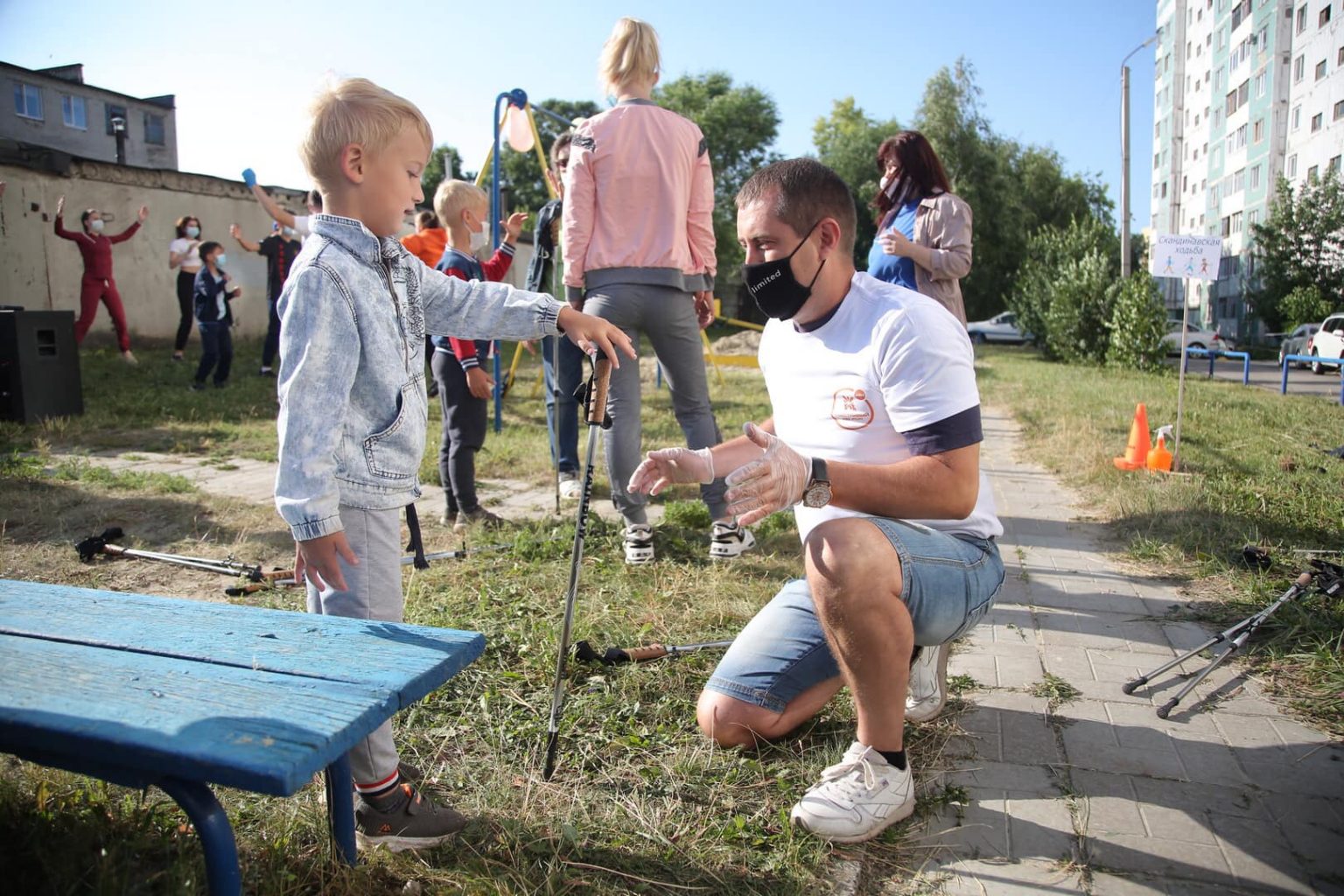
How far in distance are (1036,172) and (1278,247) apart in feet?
31.8

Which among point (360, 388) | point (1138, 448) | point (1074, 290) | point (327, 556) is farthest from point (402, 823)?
point (1074, 290)

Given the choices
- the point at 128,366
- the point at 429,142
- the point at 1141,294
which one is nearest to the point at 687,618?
the point at 429,142

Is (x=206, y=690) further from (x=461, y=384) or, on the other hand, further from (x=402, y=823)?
(x=461, y=384)

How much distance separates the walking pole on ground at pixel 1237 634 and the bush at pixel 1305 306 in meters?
31.6

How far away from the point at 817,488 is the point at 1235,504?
155 inches

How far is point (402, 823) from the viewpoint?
2.08 metres

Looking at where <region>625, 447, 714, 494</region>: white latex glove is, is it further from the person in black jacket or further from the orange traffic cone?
the person in black jacket

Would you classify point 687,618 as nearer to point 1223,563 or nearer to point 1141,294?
point 1223,563

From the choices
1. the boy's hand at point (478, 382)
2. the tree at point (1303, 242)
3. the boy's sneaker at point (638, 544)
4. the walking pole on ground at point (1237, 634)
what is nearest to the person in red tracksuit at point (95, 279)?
the boy's hand at point (478, 382)

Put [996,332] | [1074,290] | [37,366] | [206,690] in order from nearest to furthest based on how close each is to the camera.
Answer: [206,690], [37,366], [1074,290], [996,332]

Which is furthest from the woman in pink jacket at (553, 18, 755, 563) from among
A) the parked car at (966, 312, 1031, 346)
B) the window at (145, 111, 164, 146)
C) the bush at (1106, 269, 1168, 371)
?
the parked car at (966, 312, 1031, 346)

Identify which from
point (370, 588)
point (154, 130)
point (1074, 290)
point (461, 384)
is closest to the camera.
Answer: point (370, 588)

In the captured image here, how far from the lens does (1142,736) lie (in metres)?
2.68

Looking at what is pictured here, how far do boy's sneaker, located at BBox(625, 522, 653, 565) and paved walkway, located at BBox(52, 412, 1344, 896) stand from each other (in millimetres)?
1453
